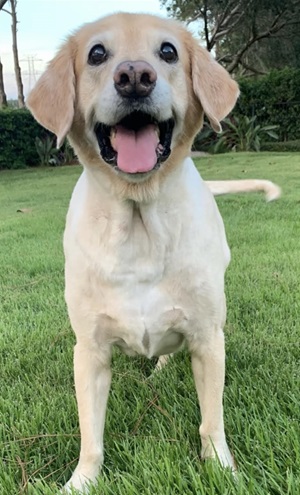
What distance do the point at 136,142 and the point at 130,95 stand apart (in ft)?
0.56

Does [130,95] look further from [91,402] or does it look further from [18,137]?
[18,137]

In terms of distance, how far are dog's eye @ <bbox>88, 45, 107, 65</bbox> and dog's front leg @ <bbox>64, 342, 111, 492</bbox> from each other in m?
1.04

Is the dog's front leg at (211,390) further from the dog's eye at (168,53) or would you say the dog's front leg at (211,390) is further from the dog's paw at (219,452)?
the dog's eye at (168,53)

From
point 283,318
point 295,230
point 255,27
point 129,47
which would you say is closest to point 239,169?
point 295,230

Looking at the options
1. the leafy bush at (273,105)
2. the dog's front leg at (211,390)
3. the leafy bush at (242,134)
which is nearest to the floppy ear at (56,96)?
the dog's front leg at (211,390)

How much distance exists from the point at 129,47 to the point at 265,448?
148 cm

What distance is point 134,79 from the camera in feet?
5.58

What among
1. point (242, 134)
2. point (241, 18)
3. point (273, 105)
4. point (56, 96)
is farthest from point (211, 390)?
point (241, 18)

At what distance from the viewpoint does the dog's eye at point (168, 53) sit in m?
1.99

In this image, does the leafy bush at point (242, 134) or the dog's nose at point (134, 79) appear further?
the leafy bush at point (242, 134)

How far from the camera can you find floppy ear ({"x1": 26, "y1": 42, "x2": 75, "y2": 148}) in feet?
6.39

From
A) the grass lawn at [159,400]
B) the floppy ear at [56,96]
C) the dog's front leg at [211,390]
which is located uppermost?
the floppy ear at [56,96]

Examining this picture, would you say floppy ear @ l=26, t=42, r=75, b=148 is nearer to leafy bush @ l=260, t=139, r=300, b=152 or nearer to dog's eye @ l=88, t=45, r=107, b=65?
dog's eye @ l=88, t=45, r=107, b=65

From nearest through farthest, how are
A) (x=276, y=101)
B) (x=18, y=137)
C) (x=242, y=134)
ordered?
(x=18, y=137) < (x=242, y=134) < (x=276, y=101)
